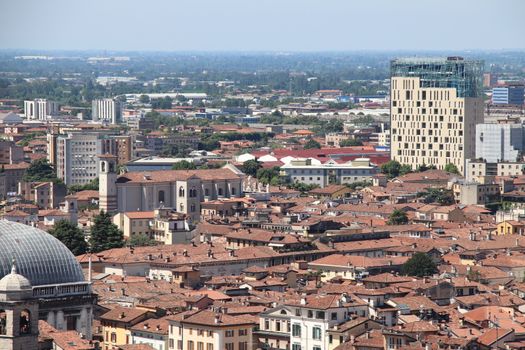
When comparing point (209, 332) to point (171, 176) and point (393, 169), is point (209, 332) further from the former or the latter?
point (393, 169)

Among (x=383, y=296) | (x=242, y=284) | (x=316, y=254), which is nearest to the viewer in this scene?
(x=383, y=296)

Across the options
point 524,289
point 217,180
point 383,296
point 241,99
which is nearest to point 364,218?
point 217,180

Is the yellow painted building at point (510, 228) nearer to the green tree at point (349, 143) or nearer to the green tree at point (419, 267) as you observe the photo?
the green tree at point (419, 267)

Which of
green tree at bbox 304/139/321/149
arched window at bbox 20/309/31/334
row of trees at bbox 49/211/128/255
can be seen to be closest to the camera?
arched window at bbox 20/309/31/334

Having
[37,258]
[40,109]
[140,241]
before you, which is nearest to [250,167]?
[140,241]

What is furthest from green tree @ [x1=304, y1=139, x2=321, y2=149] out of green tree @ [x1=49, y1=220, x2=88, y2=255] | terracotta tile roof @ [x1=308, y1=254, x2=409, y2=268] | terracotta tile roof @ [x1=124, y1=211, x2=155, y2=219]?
terracotta tile roof @ [x1=308, y1=254, x2=409, y2=268]

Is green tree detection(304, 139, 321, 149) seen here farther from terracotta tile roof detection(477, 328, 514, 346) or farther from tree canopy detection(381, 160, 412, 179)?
terracotta tile roof detection(477, 328, 514, 346)

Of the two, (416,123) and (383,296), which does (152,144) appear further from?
(383,296)

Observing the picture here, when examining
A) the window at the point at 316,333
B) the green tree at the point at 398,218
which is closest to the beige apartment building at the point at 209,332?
the window at the point at 316,333
